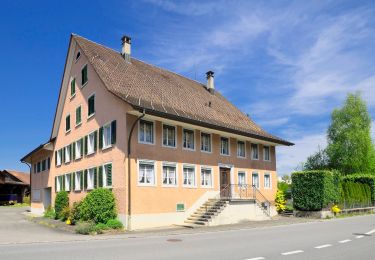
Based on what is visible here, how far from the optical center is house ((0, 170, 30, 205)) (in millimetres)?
56531

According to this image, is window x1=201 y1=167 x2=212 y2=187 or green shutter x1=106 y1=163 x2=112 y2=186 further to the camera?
window x1=201 y1=167 x2=212 y2=187

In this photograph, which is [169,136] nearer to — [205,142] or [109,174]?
[205,142]

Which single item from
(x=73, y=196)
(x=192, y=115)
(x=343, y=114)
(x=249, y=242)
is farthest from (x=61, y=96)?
(x=343, y=114)

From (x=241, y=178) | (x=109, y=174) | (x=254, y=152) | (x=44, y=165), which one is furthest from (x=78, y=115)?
(x=254, y=152)

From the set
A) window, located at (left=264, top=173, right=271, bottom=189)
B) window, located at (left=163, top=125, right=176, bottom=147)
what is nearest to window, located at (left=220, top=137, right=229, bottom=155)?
window, located at (left=163, top=125, right=176, bottom=147)

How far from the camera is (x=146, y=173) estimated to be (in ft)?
73.1

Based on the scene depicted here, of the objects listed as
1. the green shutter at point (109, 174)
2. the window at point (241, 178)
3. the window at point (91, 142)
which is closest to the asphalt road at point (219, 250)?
the green shutter at point (109, 174)

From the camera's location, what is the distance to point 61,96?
32.8 metres

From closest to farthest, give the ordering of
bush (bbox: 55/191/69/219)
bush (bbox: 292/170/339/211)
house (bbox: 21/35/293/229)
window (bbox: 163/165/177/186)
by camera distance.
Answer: house (bbox: 21/35/293/229) → window (bbox: 163/165/177/186) → bush (bbox: 292/170/339/211) → bush (bbox: 55/191/69/219)

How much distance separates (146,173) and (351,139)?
3984 centimetres

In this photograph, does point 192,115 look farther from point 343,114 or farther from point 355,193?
point 343,114

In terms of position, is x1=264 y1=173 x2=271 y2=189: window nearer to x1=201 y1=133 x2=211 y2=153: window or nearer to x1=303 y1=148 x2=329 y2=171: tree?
x1=201 y1=133 x2=211 y2=153: window

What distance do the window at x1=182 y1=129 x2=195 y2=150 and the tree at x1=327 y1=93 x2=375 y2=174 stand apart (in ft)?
117

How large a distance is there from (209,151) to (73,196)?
9.88 m
